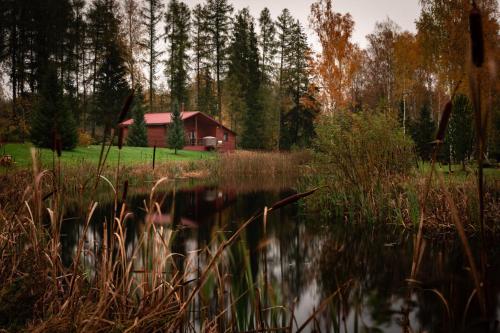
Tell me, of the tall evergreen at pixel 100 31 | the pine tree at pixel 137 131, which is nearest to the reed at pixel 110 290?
the pine tree at pixel 137 131

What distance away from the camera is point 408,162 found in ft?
34.7

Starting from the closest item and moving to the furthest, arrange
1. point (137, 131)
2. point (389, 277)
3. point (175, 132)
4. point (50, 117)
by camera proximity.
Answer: point (389, 277) < point (50, 117) < point (175, 132) < point (137, 131)

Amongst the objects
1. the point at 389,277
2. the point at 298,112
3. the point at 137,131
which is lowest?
the point at 389,277

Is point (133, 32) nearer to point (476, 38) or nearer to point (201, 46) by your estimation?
point (201, 46)

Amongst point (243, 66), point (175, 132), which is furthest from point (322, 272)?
point (243, 66)

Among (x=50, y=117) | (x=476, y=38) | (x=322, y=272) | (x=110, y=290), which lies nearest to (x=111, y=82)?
(x=50, y=117)

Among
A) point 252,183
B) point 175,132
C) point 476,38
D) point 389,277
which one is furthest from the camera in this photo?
point 175,132

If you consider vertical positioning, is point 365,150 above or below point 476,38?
below

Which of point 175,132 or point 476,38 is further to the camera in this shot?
point 175,132

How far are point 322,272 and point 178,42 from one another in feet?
150

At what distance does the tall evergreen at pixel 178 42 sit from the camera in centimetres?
4688

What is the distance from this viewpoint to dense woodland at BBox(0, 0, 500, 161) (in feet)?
71.4

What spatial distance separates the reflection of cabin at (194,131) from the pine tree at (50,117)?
552 inches

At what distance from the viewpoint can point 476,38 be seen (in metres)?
1.04
